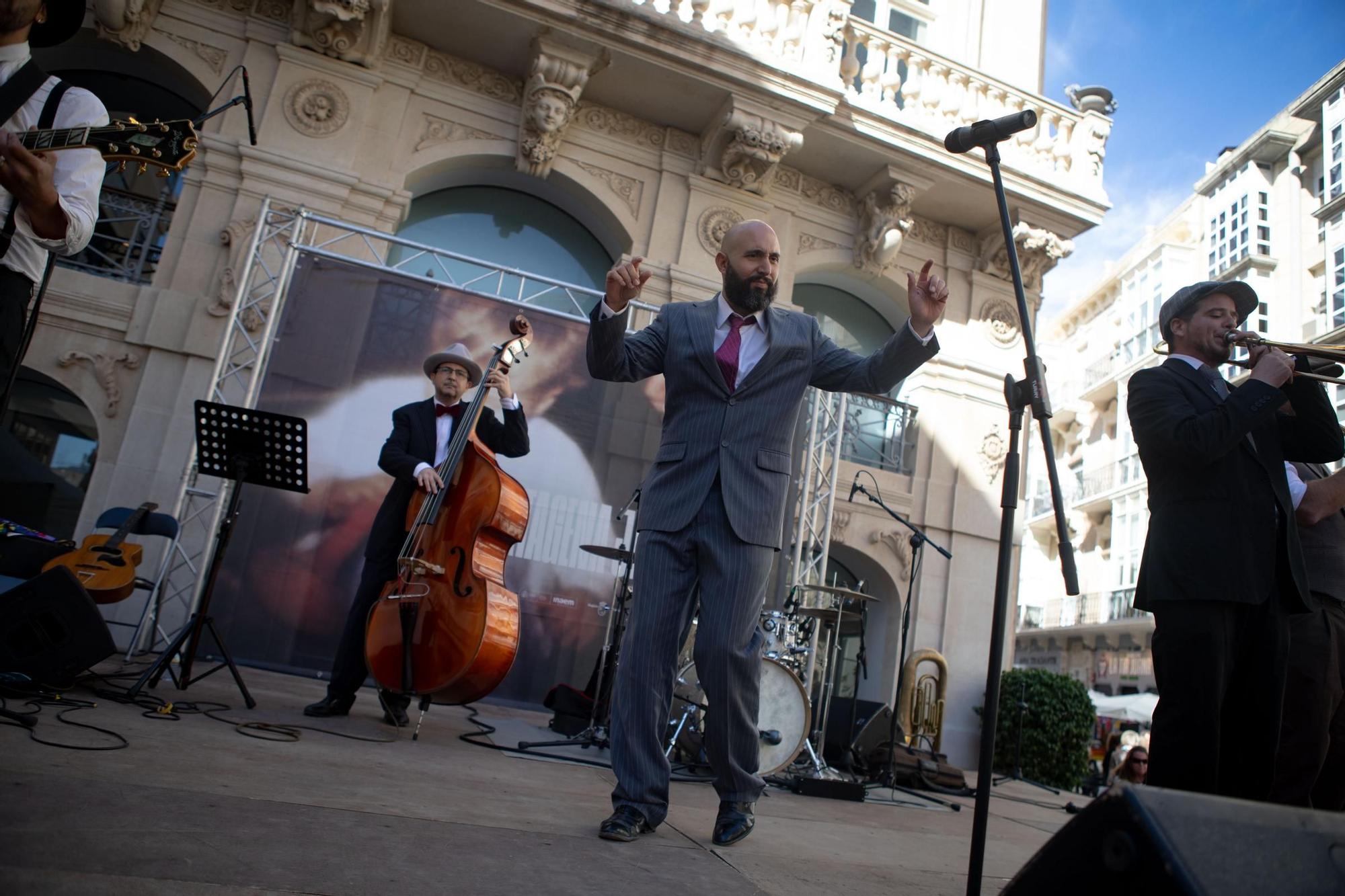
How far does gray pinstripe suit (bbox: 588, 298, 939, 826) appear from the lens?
8.96 ft

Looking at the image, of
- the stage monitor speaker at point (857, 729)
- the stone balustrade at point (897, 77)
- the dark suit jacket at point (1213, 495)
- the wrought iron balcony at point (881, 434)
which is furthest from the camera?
the wrought iron balcony at point (881, 434)


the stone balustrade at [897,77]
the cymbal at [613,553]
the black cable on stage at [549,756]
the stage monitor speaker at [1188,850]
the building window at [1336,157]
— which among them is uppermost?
the building window at [1336,157]

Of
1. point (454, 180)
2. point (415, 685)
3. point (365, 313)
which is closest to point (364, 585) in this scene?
point (415, 685)

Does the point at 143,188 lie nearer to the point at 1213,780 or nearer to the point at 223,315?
the point at 223,315

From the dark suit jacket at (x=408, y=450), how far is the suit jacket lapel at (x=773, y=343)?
229 cm

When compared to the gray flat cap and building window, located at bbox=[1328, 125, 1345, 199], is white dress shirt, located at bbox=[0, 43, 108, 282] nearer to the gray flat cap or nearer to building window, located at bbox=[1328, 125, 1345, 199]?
the gray flat cap

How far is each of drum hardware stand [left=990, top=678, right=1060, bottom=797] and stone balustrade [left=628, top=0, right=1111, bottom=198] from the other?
5.56 metres

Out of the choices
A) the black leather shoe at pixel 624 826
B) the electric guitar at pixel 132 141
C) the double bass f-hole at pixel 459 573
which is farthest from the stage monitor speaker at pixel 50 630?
the black leather shoe at pixel 624 826

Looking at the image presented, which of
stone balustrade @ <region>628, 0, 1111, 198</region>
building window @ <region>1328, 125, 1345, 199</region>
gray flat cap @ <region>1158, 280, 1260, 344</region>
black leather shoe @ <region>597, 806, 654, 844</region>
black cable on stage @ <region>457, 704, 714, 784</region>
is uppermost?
building window @ <region>1328, 125, 1345, 199</region>

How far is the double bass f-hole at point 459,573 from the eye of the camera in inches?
164

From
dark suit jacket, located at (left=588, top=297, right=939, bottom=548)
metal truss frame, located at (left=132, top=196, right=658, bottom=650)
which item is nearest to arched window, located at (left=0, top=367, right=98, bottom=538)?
metal truss frame, located at (left=132, top=196, right=658, bottom=650)

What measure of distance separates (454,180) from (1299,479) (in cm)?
827

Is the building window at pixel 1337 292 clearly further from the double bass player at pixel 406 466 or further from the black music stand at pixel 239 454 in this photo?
the black music stand at pixel 239 454

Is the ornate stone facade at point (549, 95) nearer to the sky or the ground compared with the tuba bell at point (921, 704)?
nearer to the sky
